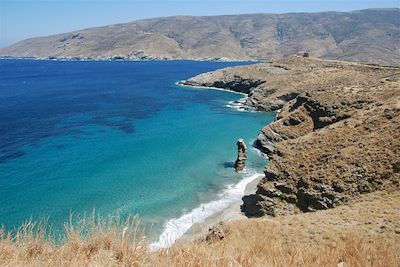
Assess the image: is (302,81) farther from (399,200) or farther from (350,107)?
(399,200)

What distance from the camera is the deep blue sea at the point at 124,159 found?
32.9 meters

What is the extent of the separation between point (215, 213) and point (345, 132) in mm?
13930

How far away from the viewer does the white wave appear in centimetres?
2748

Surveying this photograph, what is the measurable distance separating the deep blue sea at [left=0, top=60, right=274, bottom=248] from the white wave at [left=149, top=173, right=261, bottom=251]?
0.09 m

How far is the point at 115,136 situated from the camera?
185 ft

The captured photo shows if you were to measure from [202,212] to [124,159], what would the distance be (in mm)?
17000

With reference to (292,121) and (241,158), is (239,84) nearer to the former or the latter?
(292,121)

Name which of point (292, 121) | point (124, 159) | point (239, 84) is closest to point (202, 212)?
point (124, 159)

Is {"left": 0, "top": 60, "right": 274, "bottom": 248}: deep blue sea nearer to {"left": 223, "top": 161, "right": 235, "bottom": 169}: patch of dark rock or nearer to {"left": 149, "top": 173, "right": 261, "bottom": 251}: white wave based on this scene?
{"left": 149, "top": 173, "right": 261, "bottom": 251}: white wave

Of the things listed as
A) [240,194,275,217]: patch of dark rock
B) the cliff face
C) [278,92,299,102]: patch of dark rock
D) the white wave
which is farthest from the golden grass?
[278,92,299,102]: patch of dark rock

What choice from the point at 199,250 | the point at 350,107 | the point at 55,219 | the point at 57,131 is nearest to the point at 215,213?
the point at 55,219

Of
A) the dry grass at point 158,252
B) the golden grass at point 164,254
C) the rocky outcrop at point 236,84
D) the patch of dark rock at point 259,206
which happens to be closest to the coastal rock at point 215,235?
the dry grass at point 158,252

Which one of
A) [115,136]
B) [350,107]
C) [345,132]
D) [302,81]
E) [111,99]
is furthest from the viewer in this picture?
[111,99]

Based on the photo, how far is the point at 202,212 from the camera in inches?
1261
